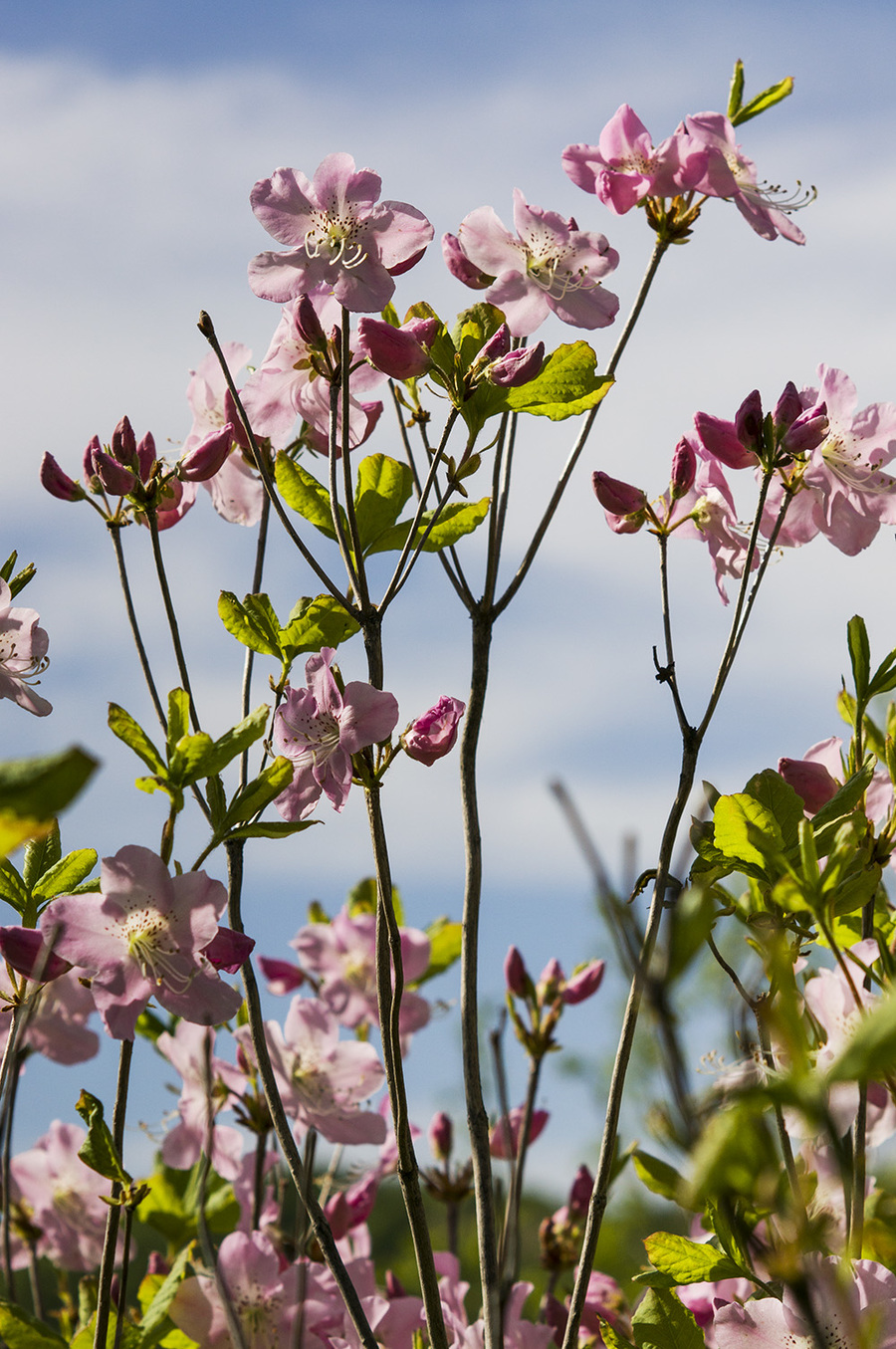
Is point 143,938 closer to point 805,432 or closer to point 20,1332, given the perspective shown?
point 20,1332

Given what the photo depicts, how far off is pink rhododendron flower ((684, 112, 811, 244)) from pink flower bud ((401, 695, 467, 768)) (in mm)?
532

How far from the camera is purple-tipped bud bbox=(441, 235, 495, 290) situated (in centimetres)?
121

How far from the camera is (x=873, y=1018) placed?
317 millimetres

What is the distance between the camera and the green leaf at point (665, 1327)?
89 cm

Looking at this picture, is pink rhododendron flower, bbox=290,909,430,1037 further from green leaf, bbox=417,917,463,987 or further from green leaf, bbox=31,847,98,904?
green leaf, bbox=31,847,98,904

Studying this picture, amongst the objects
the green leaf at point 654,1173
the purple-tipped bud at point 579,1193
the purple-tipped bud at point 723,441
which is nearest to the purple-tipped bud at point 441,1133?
the purple-tipped bud at point 579,1193

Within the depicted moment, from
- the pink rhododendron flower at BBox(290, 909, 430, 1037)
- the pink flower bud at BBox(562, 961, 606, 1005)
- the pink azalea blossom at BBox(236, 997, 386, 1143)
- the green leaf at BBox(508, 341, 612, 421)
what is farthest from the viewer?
the pink rhododendron flower at BBox(290, 909, 430, 1037)

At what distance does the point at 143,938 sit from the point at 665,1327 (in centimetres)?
47

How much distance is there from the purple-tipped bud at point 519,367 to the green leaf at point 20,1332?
80cm

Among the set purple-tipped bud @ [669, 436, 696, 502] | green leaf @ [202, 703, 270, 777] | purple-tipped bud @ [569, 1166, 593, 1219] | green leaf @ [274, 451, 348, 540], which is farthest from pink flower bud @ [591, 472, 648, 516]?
purple-tipped bud @ [569, 1166, 593, 1219]

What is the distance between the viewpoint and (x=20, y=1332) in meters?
0.92

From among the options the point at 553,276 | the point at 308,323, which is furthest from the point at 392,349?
the point at 553,276

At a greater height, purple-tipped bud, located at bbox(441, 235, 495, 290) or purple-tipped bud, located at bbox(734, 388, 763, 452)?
purple-tipped bud, located at bbox(441, 235, 495, 290)

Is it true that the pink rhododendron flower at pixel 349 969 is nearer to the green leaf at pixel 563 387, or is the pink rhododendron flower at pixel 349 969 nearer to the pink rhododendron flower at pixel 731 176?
the green leaf at pixel 563 387
